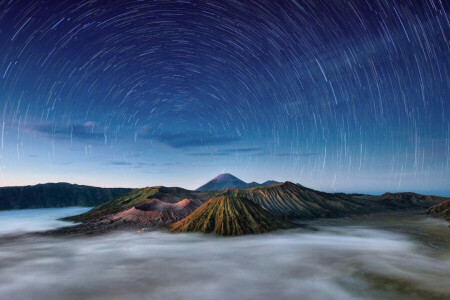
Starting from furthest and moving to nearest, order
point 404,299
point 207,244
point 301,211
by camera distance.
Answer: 1. point 301,211
2. point 207,244
3. point 404,299

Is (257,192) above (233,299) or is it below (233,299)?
above

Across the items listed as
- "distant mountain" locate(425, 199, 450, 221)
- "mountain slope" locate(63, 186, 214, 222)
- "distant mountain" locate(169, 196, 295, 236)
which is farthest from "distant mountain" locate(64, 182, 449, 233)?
"distant mountain" locate(425, 199, 450, 221)

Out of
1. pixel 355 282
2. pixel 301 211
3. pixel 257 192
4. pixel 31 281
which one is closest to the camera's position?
pixel 355 282

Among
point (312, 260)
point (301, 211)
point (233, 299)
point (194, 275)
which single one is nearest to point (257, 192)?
point (301, 211)

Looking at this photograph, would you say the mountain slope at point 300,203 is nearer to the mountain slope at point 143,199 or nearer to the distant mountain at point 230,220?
the mountain slope at point 143,199

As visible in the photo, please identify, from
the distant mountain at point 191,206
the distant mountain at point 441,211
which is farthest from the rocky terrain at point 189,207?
the distant mountain at point 441,211

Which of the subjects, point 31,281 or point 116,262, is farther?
point 116,262

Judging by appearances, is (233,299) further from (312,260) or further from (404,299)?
(312,260)
